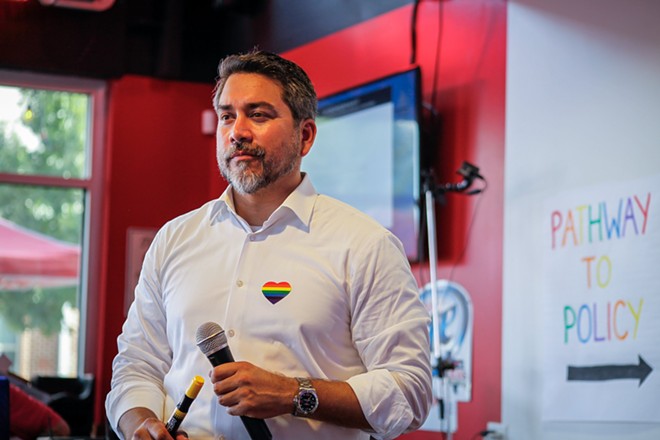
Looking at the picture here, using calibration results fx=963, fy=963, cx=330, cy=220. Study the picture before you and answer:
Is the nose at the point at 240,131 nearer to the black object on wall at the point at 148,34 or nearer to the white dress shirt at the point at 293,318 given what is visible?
the white dress shirt at the point at 293,318

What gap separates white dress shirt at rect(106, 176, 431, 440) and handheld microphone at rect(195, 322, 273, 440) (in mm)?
78

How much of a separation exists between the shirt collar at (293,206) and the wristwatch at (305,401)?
382 millimetres

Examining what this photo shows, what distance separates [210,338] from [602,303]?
7.74 feet

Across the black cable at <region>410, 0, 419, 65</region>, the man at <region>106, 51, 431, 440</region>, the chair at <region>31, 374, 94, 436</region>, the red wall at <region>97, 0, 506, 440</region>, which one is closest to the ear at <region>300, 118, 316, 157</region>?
the man at <region>106, 51, 431, 440</region>

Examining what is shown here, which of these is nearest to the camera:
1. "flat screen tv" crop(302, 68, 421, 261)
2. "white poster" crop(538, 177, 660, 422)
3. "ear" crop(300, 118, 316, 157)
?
"ear" crop(300, 118, 316, 157)

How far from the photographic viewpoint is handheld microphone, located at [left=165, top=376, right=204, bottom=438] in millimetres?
1687

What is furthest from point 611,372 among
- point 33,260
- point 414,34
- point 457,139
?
point 33,260

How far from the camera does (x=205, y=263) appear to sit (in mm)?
1978

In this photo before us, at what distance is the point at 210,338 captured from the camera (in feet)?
5.56

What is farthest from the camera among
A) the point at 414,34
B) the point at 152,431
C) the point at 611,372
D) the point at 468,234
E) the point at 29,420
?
the point at 414,34

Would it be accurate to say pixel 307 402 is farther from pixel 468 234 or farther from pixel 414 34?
pixel 414 34

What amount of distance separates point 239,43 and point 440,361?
330 cm

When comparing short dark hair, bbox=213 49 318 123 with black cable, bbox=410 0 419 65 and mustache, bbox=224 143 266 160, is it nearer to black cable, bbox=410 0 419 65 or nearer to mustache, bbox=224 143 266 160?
mustache, bbox=224 143 266 160

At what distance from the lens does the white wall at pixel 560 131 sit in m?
3.61
